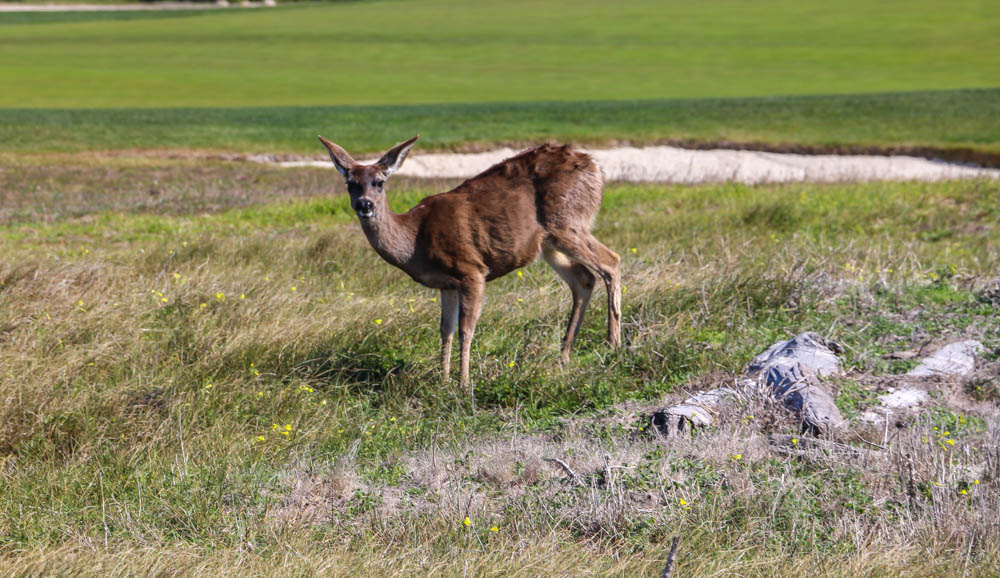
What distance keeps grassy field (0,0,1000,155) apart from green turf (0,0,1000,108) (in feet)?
0.45

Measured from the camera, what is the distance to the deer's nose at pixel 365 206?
5.89 metres

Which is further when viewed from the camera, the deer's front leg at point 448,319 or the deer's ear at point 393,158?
the deer's front leg at point 448,319

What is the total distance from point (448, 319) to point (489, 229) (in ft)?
2.18

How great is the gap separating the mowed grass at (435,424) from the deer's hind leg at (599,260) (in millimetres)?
187

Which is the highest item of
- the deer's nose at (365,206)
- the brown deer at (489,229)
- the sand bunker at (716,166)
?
the deer's nose at (365,206)

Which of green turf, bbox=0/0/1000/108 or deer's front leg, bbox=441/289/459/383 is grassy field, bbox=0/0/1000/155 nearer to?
green turf, bbox=0/0/1000/108

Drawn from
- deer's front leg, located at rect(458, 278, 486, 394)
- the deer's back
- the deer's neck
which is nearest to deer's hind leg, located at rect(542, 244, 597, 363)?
the deer's back

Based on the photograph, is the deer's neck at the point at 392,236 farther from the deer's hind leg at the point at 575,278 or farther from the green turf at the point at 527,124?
the green turf at the point at 527,124

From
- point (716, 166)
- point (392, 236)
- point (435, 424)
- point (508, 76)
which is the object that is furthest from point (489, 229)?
point (508, 76)

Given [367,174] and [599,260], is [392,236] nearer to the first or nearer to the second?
[367,174]

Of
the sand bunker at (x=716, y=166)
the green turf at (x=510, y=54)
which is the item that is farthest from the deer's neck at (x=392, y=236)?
the green turf at (x=510, y=54)

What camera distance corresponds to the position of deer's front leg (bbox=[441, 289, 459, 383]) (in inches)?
261

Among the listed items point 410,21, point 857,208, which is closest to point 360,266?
point 857,208

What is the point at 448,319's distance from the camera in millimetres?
6754
